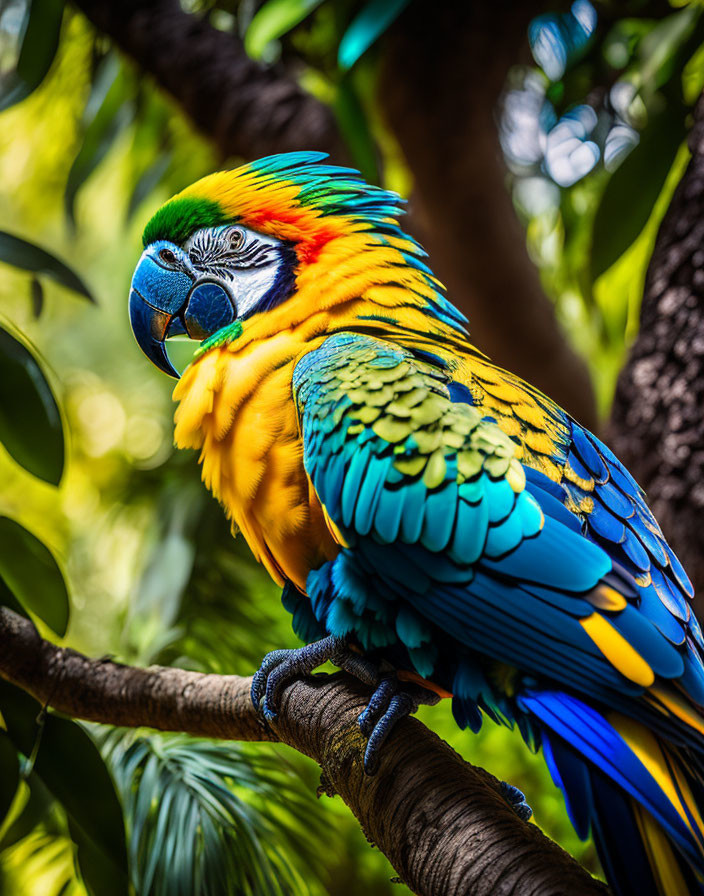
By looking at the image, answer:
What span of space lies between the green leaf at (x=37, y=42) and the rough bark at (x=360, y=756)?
0.99m

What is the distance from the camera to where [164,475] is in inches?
87.7

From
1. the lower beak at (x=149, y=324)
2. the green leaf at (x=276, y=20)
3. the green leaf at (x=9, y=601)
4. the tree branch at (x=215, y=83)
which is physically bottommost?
the green leaf at (x=9, y=601)

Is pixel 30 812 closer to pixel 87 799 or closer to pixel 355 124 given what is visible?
pixel 87 799

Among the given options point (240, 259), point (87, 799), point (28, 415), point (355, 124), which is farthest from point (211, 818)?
point (355, 124)

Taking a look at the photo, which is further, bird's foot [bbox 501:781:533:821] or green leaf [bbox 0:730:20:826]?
green leaf [bbox 0:730:20:826]

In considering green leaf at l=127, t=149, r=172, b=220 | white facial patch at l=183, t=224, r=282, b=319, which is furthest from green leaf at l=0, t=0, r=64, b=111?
white facial patch at l=183, t=224, r=282, b=319

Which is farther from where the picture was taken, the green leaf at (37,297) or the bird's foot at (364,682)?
the green leaf at (37,297)

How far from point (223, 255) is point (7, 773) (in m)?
0.66

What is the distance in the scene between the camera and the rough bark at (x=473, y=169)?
192cm

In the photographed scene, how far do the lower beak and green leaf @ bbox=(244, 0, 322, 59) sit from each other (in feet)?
2.36

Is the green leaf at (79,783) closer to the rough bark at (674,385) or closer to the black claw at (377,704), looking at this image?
the black claw at (377,704)

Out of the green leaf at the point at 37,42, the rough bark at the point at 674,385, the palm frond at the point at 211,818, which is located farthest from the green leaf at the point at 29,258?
the rough bark at the point at 674,385

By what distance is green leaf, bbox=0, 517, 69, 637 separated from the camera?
103 centimetres

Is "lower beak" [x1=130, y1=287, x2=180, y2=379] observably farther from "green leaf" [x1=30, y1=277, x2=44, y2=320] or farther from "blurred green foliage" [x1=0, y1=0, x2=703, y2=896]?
"green leaf" [x1=30, y1=277, x2=44, y2=320]
